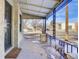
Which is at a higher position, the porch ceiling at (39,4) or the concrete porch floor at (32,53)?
the porch ceiling at (39,4)

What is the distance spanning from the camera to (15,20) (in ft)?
23.0

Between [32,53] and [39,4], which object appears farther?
[39,4]

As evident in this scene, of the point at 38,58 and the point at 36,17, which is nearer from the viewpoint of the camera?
the point at 38,58

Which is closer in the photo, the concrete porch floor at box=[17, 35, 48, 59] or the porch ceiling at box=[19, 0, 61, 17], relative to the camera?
the concrete porch floor at box=[17, 35, 48, 59]

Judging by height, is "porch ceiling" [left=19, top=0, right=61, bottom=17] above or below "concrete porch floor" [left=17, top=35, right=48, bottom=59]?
above

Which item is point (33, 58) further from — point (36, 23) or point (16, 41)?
point (36, 23)

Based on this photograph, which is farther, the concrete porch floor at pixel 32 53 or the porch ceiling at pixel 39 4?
the porch ceiling at pixel 39 4

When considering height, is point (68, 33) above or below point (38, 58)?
above

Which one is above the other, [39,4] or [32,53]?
[39,4]
